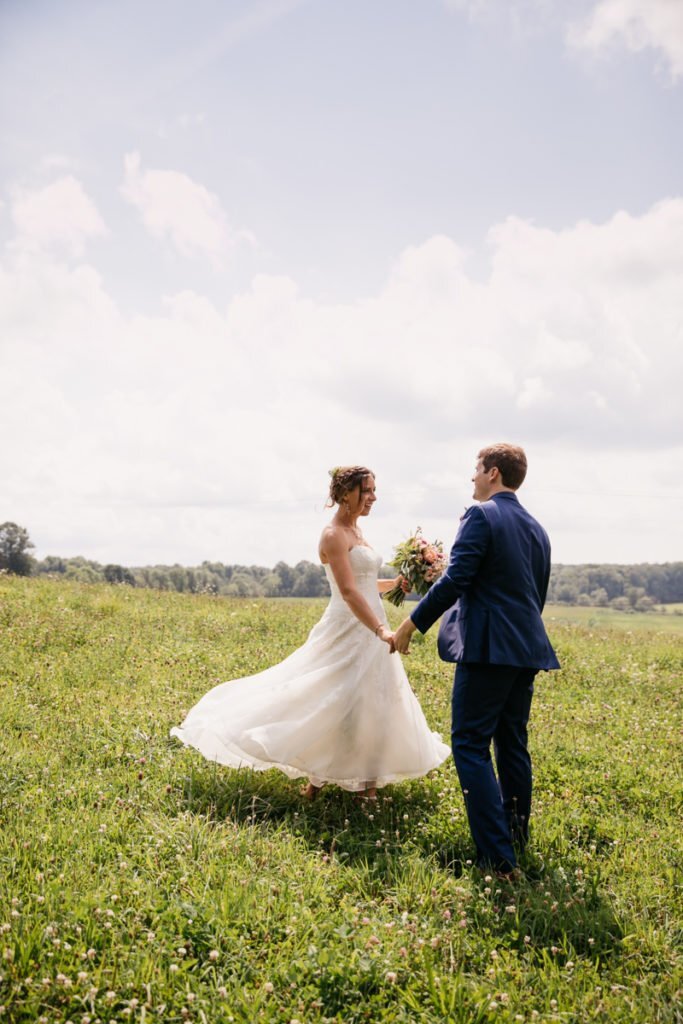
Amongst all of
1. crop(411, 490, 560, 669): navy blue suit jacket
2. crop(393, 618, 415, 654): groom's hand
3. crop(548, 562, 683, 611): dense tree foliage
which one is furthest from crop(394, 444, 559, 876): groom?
crop(548, 562, 683, 611): dense tree foliage

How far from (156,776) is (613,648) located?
11.5 m

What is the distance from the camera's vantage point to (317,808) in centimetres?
703

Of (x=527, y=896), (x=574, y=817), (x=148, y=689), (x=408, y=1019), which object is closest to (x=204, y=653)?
(x=148, y=689)

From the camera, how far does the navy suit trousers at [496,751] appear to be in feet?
19.5

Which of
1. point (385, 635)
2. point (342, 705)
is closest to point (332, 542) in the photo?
point (385, 635)

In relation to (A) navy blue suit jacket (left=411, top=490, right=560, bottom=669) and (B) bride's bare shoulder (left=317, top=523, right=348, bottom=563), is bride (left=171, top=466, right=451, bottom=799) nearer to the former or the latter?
(B) bride's bare shoulder (left=317, top=523, right=348, bottom=563)

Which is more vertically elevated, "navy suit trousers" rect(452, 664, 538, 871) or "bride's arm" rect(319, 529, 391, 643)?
"bride's arm" rect(319, 529, 391, 643)

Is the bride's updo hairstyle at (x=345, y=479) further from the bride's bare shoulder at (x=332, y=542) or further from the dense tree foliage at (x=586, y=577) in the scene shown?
the dense tree foliage at (x=586, y=577)

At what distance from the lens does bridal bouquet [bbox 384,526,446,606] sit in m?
7.86

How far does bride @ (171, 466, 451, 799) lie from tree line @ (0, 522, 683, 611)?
25432 millimetres

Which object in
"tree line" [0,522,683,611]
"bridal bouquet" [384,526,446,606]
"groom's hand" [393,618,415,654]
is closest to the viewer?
"groom's hand" [393,618,415,654]

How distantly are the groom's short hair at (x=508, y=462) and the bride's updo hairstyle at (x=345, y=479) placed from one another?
1.35 meters

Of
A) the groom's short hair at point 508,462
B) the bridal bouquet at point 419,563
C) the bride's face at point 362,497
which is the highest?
the groom's short hair at point 508,462

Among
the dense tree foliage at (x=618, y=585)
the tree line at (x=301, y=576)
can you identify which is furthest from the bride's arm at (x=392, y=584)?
the dense tree foliage at (x=618, y=585)
